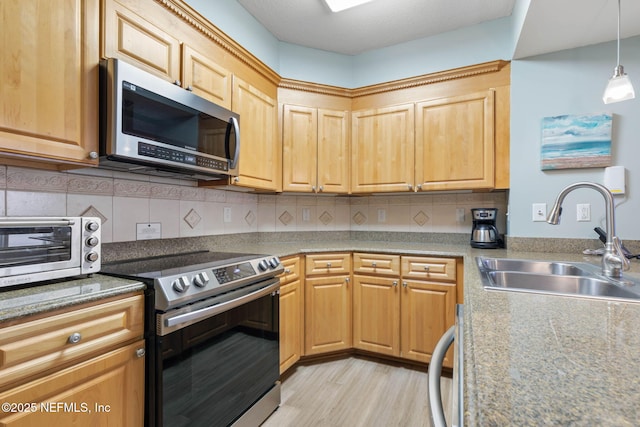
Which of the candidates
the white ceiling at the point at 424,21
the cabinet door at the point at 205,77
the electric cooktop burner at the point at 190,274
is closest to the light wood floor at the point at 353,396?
the electric cooktop burner at the point at 190,274

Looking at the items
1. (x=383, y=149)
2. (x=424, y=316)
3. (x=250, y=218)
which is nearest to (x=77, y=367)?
(x=250, y=218)

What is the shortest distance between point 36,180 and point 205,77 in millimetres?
975

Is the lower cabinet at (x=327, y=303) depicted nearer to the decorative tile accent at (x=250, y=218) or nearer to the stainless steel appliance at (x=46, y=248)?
the decorative tile accent at (x=250, y=218)

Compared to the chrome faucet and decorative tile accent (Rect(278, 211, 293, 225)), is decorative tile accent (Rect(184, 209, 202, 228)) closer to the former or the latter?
decorative tile accent (Rect(278, 211, 293, 225))

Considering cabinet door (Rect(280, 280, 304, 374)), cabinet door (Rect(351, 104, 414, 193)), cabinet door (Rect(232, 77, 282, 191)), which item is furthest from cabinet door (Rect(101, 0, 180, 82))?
cabinet door (Rect(351, 104, 414, 193))

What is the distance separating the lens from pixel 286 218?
112 inches

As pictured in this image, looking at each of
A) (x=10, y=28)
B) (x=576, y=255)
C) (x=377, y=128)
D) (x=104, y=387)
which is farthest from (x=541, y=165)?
(x=10, y=28)

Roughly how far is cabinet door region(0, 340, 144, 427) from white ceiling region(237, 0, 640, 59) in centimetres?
228

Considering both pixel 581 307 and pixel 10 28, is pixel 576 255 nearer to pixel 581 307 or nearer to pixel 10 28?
pixel 581 307

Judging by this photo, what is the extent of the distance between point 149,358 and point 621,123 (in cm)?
287

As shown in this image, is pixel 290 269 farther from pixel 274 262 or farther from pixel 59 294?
pixel 59 294

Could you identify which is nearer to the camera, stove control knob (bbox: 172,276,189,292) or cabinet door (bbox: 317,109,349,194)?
stove control knob (bbox: 172,276,189,292)

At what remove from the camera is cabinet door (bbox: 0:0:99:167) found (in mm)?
1031

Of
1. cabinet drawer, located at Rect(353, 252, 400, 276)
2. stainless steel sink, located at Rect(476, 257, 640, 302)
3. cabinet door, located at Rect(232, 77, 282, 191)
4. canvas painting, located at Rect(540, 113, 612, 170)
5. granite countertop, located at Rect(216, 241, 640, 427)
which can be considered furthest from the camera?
cabinet drawer, located at Rect(353, 252, 400, 276)
